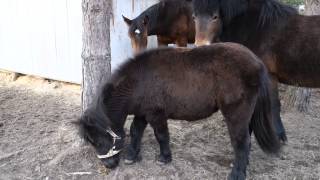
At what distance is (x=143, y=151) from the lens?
425 cm

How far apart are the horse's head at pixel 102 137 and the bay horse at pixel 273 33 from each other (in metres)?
1.69

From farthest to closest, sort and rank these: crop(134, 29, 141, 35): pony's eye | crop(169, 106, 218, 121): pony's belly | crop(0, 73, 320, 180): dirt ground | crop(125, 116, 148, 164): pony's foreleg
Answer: crop(134, 29, 141, 35): pony's eye → crop(125, 116, 148, 164): pony's foreleg → crop(0, 73, 320, 180): dirt ground → crop(169, 106, 218, 121): pony's belly

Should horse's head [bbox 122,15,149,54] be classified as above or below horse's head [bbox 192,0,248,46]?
below

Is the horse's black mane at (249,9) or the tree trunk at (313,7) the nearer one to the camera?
the horse's black mane at (249,9)

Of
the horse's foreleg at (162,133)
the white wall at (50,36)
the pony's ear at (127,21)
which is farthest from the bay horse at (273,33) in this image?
the white wall at (50,36)

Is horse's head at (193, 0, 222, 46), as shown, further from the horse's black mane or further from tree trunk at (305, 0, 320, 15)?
tree trunk at (305, 0, 320, 15)

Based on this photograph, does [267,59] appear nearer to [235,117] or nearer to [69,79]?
[235,117]

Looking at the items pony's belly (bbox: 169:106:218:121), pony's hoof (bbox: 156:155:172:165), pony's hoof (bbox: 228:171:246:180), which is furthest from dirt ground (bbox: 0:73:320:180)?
pony's belly (bbox: 169:106:218:121)

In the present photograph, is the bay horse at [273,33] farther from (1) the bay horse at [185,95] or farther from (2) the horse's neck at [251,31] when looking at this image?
(1) the bay horse at [185,95]

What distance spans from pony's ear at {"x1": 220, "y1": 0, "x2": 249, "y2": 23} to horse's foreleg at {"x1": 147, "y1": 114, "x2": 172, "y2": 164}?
165 cm

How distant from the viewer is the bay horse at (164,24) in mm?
5977

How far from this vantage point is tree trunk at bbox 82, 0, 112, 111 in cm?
390

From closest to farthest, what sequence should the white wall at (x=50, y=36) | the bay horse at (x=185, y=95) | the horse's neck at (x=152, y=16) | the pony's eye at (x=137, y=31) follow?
the bay horse at (x=185, y=95) → the pony's eye at (x=137, y=31) → the horse's neck at (x=152, y=16) → the white wall at (x=50, y=36)

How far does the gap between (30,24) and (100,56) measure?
306cm
